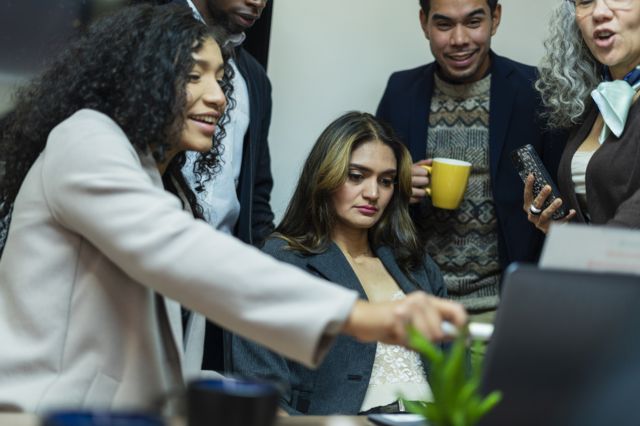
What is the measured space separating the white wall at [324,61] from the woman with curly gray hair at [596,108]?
0.59 m

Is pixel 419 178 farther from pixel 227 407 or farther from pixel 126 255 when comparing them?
pixel 227 407

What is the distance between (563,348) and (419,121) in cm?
167

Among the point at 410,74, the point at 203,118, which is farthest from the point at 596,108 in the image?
the point at 203,118

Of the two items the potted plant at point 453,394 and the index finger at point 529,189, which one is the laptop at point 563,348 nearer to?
the potted plant at point 453,394

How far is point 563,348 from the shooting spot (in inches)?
41.0

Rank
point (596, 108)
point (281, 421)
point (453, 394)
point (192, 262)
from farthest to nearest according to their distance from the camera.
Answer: point (596, 108) → point (281, 421) → point (192, 262) → point (453, 394)

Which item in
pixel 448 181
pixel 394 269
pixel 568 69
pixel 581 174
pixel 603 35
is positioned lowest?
pixel 394 269

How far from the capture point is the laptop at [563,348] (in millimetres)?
1020

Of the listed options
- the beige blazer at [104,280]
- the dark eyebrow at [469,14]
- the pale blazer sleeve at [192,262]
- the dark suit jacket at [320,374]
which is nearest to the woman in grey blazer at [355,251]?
the dark suit jacket at [320,374]

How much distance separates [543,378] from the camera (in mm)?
1050

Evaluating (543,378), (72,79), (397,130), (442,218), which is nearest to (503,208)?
(442,218)

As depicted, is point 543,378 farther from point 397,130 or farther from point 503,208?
point 397,130

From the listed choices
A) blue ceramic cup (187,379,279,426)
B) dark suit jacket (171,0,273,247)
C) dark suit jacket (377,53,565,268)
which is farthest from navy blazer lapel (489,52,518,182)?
blue ceramic cup (187,379,279,426)

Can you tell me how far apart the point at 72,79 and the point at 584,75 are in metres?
1.38
